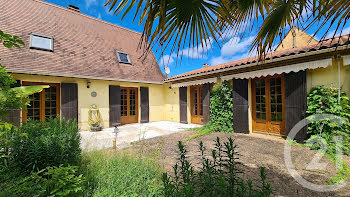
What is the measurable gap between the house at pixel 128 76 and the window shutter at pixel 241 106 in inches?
1.8

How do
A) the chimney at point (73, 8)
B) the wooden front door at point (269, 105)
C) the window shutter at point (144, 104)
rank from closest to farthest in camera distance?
the wooden front door at point (269, 105), the window shutter at point (144, 104), the chimney at point (73, 8)

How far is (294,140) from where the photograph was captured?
5867 mm

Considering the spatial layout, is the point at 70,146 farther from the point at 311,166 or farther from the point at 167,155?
the point at 311,166

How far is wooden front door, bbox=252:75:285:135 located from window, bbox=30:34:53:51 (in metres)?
11.9

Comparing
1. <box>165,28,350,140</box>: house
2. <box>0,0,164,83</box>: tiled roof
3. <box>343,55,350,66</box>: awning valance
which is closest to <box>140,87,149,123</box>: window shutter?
<box>0,0,164,83</box>: tiled roof

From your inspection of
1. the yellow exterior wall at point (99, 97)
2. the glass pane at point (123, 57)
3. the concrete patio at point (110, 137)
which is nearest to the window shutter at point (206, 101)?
the concrete patio at point (110, 137)

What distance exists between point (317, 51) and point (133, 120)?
35.7 feet

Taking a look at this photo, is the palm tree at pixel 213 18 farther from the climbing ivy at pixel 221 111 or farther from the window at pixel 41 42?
the window at pixel 41 42

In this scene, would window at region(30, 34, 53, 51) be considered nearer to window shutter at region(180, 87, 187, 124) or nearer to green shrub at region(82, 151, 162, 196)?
green shrub at region(82, 151, 162, 196)

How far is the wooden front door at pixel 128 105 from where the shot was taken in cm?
1088

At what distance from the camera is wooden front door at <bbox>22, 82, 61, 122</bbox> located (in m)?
7.82

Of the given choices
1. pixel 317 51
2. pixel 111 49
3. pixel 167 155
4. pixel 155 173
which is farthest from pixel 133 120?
pixel 317 51

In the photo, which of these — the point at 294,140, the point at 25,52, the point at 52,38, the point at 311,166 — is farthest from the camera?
the point at 52,38

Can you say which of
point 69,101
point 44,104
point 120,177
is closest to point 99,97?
point 69,101
